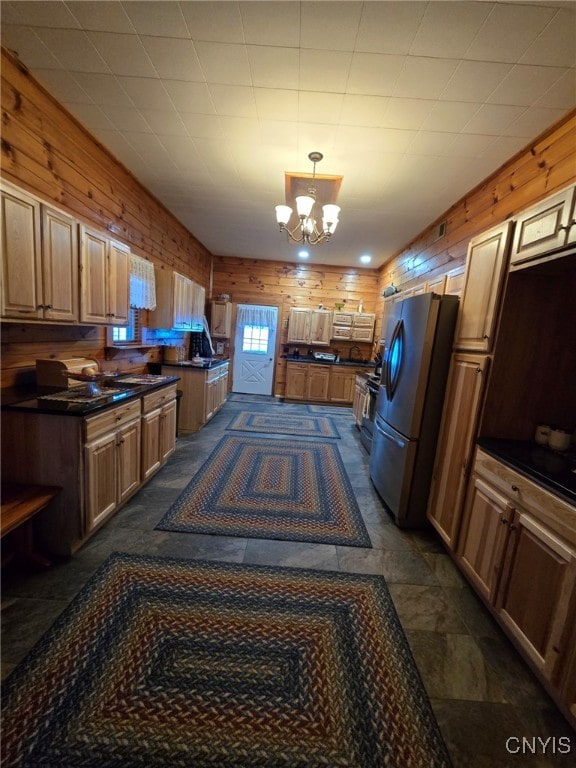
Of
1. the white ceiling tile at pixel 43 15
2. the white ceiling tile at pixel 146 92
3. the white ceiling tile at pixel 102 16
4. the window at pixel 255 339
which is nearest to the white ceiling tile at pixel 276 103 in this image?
the white ceiling tile at pixel 146 92

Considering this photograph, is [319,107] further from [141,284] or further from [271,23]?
[141,284]

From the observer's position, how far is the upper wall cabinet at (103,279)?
2178mm

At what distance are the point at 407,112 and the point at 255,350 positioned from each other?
204 inches

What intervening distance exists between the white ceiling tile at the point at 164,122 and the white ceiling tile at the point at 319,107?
3.17 ft

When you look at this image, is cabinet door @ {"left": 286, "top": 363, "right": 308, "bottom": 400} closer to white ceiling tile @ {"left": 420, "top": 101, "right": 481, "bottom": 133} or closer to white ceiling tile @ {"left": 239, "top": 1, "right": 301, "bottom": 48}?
white ceiling tile @ {"left": 420, "top": 101, "right": 481, "bottom": 133}

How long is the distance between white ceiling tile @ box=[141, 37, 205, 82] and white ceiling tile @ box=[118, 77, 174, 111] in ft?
0.38

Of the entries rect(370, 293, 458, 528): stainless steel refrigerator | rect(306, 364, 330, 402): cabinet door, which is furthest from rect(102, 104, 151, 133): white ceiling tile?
rect(306, 364, 330, 402): cabinet door

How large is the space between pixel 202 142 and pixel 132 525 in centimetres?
319

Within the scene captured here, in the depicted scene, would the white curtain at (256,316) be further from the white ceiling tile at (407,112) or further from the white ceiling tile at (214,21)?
the white ceiling tile at (214,21)

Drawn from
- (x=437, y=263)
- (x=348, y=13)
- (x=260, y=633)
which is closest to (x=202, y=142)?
(x=348, y=13)

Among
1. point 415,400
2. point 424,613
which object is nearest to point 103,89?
point 415,400

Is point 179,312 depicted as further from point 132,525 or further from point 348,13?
point 348,13

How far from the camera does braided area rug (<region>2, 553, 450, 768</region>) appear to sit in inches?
41.5

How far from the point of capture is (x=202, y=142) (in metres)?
2.59
